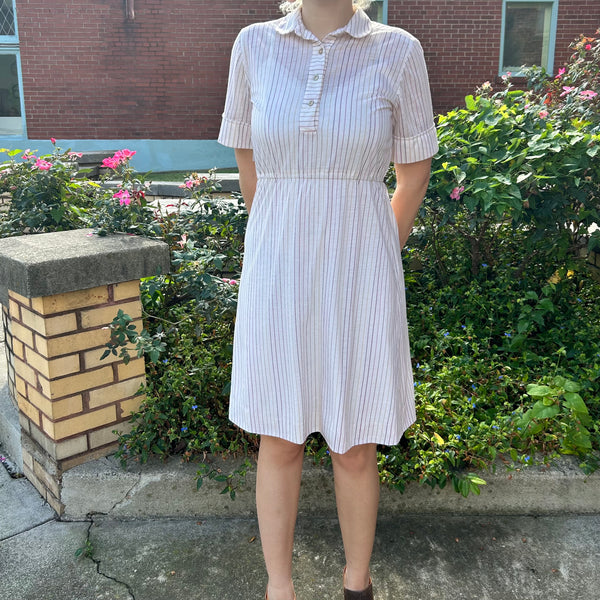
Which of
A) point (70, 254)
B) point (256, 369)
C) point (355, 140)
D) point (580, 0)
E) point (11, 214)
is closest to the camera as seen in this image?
point (355, 140)

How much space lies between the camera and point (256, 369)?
1.77 meters

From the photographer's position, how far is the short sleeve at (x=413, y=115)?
1718mm

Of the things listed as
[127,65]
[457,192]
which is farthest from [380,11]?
[457,192]

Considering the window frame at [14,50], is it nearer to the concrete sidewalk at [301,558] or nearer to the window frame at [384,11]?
the window frame at [384,11]

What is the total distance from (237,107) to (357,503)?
3.88 feet

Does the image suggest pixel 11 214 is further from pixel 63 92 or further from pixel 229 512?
pixel 63 92

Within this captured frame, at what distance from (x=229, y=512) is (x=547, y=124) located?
2198 millimetres

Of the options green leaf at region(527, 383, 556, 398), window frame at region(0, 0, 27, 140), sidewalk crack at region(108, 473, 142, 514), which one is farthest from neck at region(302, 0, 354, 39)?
window frame at region(0, 0, 27, 140)

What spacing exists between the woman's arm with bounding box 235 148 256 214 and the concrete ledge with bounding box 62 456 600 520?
1039 mm

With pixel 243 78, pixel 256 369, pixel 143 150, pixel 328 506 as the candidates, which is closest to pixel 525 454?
pixel 328 506

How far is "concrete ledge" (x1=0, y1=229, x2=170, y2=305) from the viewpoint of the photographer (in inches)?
86.2

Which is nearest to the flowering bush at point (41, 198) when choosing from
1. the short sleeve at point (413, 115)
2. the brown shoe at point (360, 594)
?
the short sleeve at point (413, 115)

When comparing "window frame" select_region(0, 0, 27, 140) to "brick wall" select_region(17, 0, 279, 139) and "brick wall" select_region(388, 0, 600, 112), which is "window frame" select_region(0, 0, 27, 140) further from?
"brick wall" select_region(388, 0, 600, 112)

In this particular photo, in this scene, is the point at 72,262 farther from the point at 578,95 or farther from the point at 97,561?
the point at 578,95
